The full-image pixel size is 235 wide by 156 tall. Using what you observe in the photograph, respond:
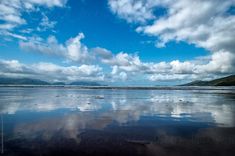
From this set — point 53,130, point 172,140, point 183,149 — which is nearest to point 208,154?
point 183,149

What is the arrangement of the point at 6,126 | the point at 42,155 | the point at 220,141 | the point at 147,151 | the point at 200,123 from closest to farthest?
the point at 42,155
the point at 147,151
the point at 220,141
the point at 6,126
the point at 200,123

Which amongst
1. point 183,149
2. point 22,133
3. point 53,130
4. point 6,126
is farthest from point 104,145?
point 6,126

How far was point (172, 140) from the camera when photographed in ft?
42.9

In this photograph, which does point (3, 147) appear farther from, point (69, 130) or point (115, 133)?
point (115, 133)

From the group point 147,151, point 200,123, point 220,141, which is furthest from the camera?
point 200,123

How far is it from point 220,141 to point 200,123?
5.87 meters

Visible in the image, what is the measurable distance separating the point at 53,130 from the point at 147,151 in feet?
26.4

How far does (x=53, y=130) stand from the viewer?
15266mm

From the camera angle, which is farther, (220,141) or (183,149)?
(220,141)

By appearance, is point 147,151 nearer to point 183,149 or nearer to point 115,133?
point 183,149

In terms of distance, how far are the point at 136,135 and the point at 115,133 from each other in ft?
5.21

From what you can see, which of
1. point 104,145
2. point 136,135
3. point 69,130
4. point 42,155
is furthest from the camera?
point 69,130

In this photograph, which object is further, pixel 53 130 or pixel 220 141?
pixel 53 130

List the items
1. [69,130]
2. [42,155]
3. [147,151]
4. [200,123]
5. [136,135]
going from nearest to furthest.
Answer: [42,155], [147,151], [136,135], [69,130], [200,123]
